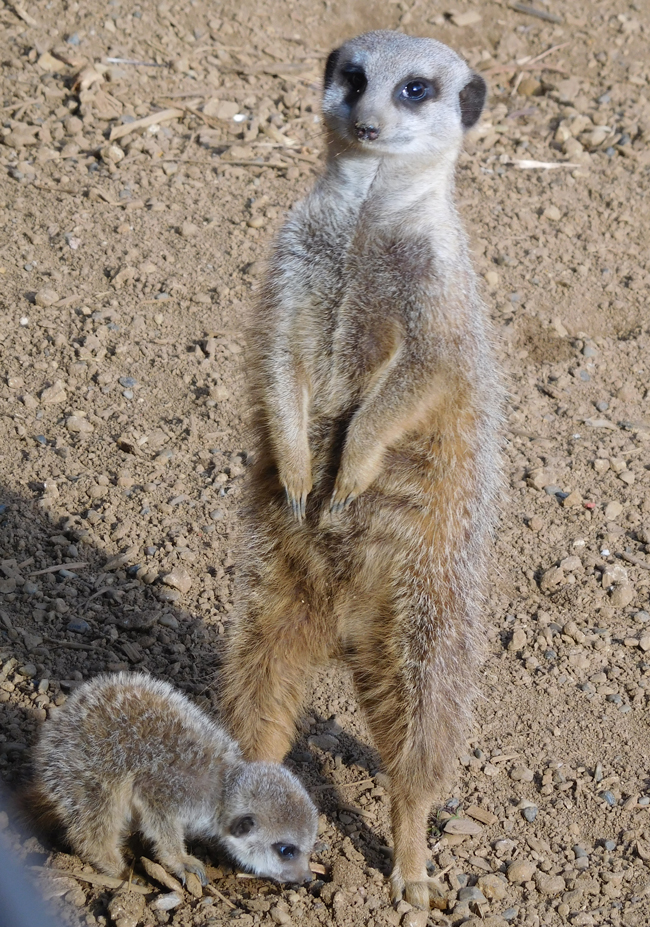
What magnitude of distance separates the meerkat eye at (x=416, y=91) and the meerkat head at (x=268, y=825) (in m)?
2.10

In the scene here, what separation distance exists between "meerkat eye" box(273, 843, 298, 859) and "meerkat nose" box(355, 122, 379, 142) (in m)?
2.08

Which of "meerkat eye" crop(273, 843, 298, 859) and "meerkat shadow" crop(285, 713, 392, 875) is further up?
"meerkat eye" crop(273, 843, 298, 859)

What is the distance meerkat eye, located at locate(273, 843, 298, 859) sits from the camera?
10.4 ft

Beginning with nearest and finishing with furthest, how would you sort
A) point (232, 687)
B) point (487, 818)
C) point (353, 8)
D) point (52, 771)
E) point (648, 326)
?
point (52, 771)
point (232, 687)
point (487, 818)
point (648, 326)
point (353, 8)

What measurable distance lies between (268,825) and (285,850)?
4.0 inches

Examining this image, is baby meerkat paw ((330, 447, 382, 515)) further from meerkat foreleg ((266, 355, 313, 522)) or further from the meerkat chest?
the meerkat chest

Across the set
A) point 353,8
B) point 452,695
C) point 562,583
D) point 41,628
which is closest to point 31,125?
point 353,8

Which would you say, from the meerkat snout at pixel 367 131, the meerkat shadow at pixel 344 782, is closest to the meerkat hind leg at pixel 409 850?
the meerkat shadow at pixel 344 782

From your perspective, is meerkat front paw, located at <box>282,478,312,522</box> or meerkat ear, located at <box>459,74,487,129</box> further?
meerkat ear, located at <box>459,74,487,129</box>

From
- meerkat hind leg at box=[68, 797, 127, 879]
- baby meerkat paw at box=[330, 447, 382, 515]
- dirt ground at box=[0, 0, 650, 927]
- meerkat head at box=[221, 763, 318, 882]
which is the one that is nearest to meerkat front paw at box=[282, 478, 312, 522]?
baby meerkat paw at box=[330, 447, 382, 515]

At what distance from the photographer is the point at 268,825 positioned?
124 inches

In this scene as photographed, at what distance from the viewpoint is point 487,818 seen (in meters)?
3.83

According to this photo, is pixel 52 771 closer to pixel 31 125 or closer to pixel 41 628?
pixel 41 628

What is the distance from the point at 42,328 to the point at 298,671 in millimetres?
2423
